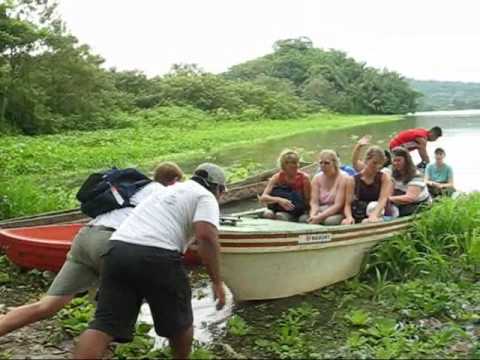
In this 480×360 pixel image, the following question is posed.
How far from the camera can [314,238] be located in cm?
667

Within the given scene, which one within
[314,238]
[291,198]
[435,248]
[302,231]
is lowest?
→ [435,248]

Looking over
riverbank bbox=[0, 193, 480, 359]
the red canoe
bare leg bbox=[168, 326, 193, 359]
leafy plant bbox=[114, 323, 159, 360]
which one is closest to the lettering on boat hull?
riverbank bbox=[0, 193, 480, 359]

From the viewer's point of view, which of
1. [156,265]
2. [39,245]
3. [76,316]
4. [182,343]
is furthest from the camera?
[39,245]

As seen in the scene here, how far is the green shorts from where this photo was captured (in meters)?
4.69

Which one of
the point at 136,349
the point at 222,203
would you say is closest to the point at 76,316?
the point at 136,349

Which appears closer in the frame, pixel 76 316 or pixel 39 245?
pixel 76 316

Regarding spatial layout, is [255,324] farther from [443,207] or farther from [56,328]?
[443,207]

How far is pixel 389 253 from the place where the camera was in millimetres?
7484

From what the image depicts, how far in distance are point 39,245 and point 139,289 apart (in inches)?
129

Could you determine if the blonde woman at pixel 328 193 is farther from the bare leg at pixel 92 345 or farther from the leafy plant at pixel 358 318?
the bare leg at pixel 92 345

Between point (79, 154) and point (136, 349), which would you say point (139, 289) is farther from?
point (79, 154)

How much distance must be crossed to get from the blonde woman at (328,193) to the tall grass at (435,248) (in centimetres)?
64

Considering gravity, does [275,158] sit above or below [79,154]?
below

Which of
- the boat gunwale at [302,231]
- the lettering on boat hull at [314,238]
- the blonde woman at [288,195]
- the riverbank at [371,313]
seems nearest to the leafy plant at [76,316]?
the riverbank at [371,313]
